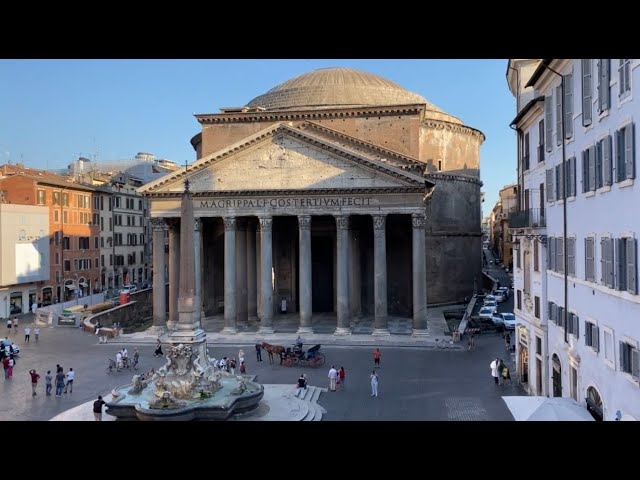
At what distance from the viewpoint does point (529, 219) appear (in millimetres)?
18250

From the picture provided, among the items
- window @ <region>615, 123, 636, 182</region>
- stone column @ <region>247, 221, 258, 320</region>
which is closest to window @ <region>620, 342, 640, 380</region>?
window @ <region>615, 123, 636, 182</region>

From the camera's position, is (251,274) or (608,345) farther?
(251,274)

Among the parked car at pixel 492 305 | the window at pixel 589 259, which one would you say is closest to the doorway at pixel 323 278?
the parked car at pixel 492 305

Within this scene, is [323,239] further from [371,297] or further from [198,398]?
[198,398]

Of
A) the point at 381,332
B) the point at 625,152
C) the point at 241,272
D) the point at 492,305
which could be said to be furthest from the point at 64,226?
the point at 625,152

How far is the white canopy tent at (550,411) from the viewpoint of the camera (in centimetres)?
1162

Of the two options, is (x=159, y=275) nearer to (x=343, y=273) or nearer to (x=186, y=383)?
(x=343, y=273)

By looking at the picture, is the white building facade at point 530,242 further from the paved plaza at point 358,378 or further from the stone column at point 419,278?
the stone column at point 419,278

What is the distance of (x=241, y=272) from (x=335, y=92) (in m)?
18.9

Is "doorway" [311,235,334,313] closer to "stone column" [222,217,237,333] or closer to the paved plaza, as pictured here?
"stone column" [222,217,237,333]

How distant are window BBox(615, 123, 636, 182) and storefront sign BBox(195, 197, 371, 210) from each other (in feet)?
62.7

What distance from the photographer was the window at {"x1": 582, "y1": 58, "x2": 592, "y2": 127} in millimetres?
12328

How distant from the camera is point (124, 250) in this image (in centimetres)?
5591
